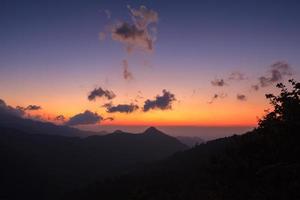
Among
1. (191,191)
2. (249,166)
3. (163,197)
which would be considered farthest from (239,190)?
(191,191)

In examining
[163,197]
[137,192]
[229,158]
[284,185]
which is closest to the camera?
[284,185]

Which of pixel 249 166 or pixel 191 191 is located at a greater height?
pixel 249 166

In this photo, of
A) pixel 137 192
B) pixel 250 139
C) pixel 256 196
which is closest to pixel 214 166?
pixel 250 139

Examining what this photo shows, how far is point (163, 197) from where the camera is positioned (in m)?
176

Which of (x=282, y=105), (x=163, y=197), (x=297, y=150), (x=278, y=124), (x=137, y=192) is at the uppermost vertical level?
(x=282, y=105)

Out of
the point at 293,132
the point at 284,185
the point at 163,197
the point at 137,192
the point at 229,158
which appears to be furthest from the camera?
the point at 163,197

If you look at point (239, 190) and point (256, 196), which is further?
point (239, 190)

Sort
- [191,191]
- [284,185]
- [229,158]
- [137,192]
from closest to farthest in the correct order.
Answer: [284,185] < [229,158] < [137,192] < [191,191]

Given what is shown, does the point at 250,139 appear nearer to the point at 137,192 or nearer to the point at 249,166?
the point at 249,166

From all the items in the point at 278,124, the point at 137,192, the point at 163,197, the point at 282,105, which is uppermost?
the point at 282,105

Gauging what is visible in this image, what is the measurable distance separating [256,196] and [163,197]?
5884 inches

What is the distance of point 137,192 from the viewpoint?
69750 millimetres

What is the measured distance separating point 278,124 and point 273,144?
193 centimetres

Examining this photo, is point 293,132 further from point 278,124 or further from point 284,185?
point 284,185
